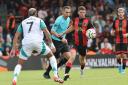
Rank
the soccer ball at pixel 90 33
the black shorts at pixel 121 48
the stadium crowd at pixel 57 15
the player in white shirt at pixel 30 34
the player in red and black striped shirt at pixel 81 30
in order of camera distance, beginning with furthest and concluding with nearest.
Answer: the stadium crowd at pixel 57 15 → the black shorts at pixel 121 48 → the player in red and black striped shirt at pixel 81 30 → the soccer ball at pixel 90 33 → the player in white shirt at pixel 30 34

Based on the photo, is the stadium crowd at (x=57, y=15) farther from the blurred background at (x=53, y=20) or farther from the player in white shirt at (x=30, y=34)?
the player in white shirt at (x=30, y=34)

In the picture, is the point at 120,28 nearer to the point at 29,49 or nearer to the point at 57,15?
the point at 29,49

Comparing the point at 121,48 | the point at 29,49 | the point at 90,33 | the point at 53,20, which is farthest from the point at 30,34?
the point at 53,20

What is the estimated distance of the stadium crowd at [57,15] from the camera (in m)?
26.3

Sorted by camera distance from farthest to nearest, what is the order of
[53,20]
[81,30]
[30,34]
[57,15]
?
1. [57,15]
2. [53,20]
3. [81,30]
4. [30,34]

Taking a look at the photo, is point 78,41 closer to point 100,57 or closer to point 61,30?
point 61,30

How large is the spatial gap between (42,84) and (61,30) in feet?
8.73

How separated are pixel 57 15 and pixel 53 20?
1365mm

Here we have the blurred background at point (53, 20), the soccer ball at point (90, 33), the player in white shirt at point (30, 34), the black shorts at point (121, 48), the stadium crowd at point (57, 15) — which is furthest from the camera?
the stadium crowd at point (57, 15)

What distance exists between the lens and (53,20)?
27.5 metres

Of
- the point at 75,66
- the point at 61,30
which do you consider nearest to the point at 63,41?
the point at 61,30

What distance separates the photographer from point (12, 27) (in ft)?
88.2

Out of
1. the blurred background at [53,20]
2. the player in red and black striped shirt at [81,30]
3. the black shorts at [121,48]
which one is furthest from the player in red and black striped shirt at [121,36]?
the blurred background at [53,20]

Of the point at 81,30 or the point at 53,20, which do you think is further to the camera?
the point at 53,20
